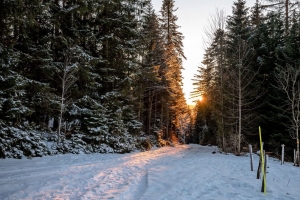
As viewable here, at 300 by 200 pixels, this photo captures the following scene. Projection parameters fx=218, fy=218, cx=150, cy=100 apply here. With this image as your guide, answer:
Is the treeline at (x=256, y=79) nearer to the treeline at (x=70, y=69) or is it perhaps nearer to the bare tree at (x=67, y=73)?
the treeline at (x=70, y=69)

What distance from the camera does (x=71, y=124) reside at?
15.1m

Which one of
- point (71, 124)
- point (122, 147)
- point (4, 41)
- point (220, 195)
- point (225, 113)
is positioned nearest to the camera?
point (220, 195)

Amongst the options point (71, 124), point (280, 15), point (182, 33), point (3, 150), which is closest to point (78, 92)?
point (71, 124)

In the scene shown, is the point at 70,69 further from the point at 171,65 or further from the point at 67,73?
the point at 171,65

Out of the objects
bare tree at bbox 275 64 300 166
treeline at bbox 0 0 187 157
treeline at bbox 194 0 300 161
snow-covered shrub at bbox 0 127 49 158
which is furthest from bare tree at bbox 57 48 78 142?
bare tree at bbox 275 64 300 166

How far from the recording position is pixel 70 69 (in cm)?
1404

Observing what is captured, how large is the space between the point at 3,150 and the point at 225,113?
1589cm

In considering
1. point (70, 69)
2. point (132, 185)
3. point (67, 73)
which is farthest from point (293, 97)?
point (67, 73)

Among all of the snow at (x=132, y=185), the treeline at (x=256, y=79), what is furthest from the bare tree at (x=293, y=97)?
the snow at (x=132, y=185)

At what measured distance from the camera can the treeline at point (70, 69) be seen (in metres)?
10.5

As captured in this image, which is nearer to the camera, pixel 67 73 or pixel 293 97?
pixel 293 97

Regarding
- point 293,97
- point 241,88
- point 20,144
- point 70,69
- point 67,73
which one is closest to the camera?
point 20,144

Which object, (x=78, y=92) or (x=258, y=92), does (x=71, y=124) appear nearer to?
(x=78, y=92)

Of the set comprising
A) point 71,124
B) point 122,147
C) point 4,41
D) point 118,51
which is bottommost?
point 122,147
